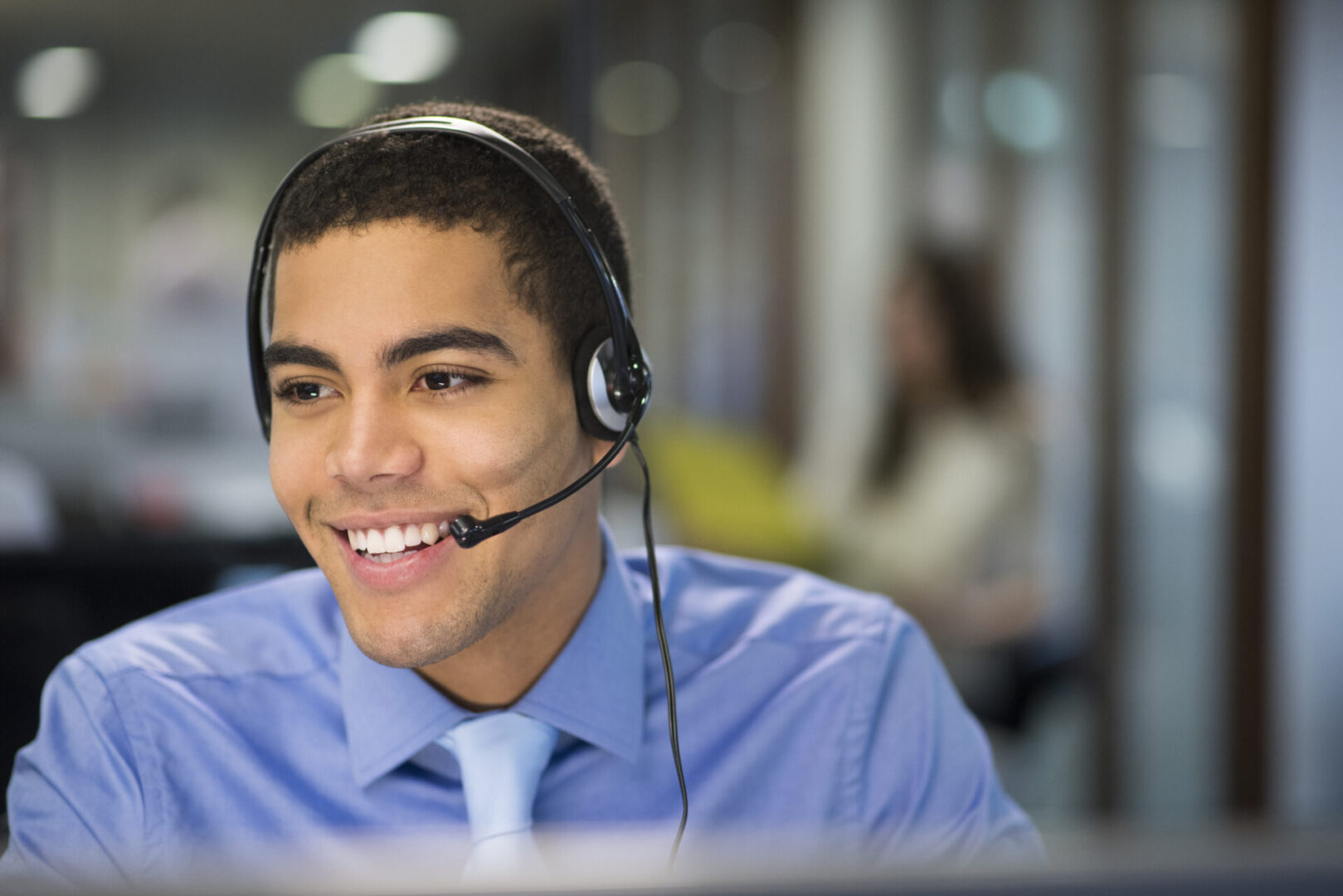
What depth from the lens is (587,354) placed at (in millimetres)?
1007

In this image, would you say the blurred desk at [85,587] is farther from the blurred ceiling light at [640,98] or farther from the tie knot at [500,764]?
the blurred ceiling light at [640,98]

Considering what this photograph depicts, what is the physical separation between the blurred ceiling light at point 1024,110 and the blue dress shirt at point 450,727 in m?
2.79

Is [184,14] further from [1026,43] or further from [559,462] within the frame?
[1026,43]

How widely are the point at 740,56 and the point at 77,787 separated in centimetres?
496

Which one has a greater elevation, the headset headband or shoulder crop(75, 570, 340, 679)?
the headset headband

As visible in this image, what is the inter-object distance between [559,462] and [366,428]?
0.17 metres

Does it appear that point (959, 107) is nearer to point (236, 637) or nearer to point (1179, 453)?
point (1179, 453)

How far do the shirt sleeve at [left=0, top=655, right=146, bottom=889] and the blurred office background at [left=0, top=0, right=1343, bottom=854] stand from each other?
201 millimetres

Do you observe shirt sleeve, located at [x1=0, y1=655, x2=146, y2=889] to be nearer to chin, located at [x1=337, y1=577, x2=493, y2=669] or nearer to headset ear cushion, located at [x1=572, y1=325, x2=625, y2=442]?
chin, located at [x1=337, y1=577, x2=493, y2=669]

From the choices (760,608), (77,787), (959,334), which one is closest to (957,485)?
(959,334)

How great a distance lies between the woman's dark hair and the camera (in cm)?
274

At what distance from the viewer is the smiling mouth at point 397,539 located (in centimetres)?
90

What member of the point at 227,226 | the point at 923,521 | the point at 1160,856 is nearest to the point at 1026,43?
the point at 923,521

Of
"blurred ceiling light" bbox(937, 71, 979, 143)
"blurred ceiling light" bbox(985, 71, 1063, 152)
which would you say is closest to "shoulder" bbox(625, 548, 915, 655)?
"blurred ceiling light" bbox(985, 71, 1063, 152)
